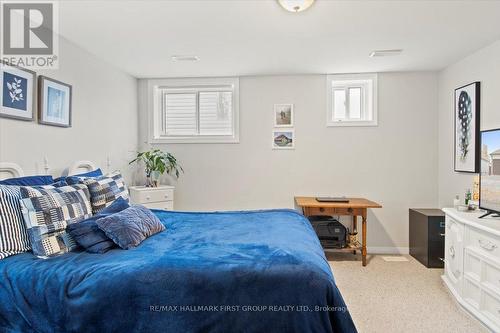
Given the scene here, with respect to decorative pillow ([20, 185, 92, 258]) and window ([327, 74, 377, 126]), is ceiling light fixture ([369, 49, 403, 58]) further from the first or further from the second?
decorative pillow ([20, 185, 92, 258])

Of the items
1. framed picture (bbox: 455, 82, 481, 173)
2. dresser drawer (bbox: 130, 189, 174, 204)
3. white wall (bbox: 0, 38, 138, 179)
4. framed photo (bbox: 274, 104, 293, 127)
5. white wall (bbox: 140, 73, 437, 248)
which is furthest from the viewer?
framed photo (bbox: 274, 104, 293, 127)

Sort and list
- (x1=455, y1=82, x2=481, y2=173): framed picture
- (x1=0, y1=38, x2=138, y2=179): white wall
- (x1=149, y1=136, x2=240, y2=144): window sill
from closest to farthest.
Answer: (x1=0, y1=38, x2=138, y2=179): white wall, (x1=455, y1=82, x2=481, y2=173): framed picture, (x1=149, y1=136, x2=240, y2=144): window sill

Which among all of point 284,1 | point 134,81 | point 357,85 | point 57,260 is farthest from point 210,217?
point 357,85

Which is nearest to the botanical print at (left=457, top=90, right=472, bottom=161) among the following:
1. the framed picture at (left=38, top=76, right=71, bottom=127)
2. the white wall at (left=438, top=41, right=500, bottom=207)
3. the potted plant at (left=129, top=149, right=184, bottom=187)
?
the white wall at (left=438, top=41, right=500, bottom=207)

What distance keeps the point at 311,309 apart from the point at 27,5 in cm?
294

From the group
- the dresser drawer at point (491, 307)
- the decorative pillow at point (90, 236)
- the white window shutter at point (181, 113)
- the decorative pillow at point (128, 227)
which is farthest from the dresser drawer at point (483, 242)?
→ the white window shutter at point (181, 113)

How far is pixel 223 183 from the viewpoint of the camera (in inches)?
165

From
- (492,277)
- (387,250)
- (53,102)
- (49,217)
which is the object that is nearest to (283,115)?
(387,250)

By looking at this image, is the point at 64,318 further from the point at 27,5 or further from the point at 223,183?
the point at 223,183

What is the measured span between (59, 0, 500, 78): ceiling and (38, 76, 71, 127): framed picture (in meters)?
0.51

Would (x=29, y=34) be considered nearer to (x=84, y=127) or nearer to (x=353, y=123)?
(x=84, y=127)

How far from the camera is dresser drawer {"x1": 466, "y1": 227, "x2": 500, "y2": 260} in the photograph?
82.4 inches

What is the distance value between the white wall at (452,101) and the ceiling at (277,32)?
0.46ft

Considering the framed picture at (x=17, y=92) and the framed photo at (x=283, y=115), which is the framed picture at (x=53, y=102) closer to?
the framed picture at (x=17, y=92)
